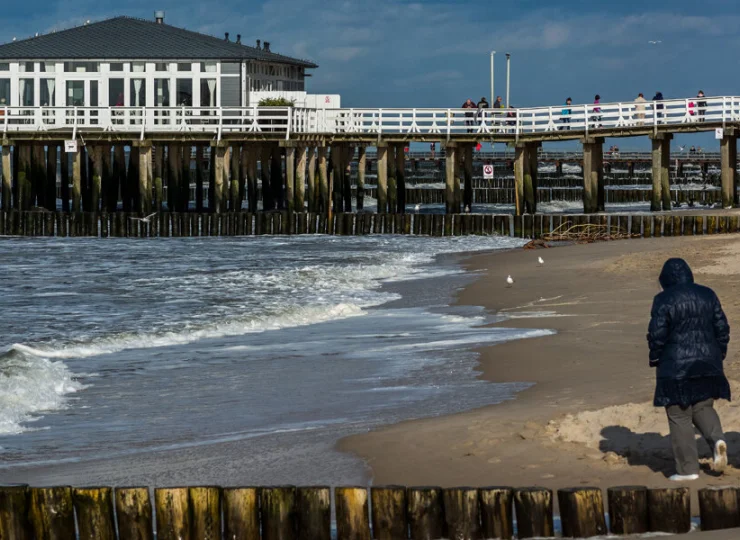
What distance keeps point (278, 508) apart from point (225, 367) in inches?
295

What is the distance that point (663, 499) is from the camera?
7.75 meters

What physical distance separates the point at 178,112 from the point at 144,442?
3862 cm

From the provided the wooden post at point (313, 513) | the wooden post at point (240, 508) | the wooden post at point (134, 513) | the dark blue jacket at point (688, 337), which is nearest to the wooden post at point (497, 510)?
the wooden post at point (313, 513)

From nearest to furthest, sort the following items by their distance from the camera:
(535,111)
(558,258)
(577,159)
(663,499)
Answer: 1. (663,499)
2. (558,258)
3. (535,111)
4. (577,159)

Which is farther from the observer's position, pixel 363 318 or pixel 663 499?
pixel 363 318

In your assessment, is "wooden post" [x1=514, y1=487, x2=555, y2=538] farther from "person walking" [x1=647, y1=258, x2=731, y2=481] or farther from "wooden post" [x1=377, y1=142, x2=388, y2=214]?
"wooden post" [x1=377, y1=142, x2=388, y2=214]

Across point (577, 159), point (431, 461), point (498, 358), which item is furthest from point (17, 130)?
point (577, 159)

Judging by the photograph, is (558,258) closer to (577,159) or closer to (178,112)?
(178,112)

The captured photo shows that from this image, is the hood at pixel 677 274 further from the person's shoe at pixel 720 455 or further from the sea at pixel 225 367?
the sea at pixel 225 367

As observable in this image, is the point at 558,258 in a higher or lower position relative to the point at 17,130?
lower

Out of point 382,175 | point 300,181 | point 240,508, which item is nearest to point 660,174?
point 382,175

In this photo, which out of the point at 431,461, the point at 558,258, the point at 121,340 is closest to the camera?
the point at 431,461

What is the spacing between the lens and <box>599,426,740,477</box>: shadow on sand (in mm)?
9097

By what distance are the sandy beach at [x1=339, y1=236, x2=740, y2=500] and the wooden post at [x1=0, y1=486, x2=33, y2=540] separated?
243 centimetres
